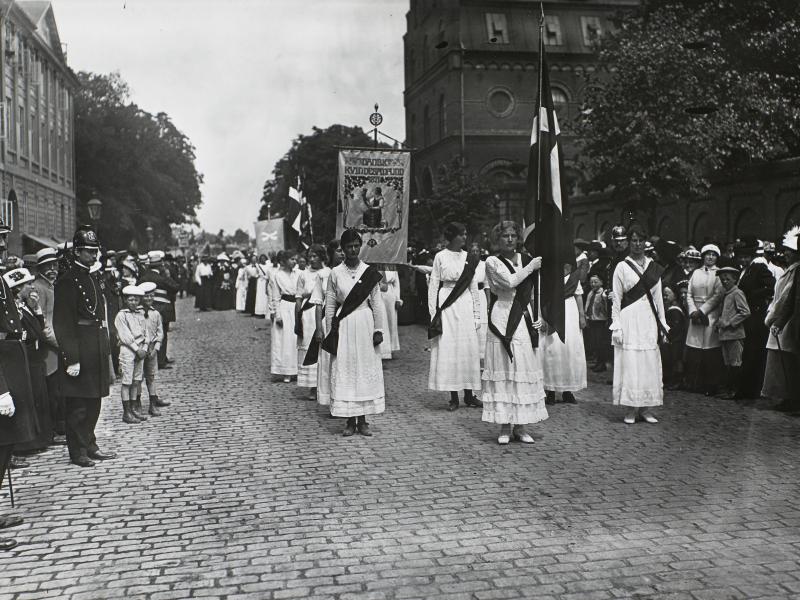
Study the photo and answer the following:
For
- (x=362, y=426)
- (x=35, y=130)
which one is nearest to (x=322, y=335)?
(x=362, y=426)

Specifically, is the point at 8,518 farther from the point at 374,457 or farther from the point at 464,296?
the point at 464,296

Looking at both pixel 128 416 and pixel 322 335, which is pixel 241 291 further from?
pixel 322 335

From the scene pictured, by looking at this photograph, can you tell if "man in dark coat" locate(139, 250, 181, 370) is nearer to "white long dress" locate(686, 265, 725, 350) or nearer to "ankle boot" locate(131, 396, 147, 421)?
"ankle boot" locate(131, 396, 147, 421)

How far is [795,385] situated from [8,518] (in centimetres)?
807

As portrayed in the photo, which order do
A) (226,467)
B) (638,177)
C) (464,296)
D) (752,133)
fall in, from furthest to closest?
(638,177)
(752,133)
(464,296)
(226,467)

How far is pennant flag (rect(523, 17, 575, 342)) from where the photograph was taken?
788 cm

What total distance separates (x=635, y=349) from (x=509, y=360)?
65.7 inches

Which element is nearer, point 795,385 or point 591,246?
point 795,385

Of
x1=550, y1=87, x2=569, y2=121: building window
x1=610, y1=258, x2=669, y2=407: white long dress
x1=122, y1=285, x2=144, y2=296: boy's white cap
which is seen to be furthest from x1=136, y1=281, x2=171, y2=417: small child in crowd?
x1=550, y1=87, x2=569, y2=121: building window

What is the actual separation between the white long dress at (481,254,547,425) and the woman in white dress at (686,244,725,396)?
404 cm

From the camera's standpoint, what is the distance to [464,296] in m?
10.1

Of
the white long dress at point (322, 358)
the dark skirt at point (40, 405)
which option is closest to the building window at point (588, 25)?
the white long dress at point (322, 358)

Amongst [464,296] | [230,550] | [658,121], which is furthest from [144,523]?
[658,121]

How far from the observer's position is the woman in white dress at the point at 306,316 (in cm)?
1080
